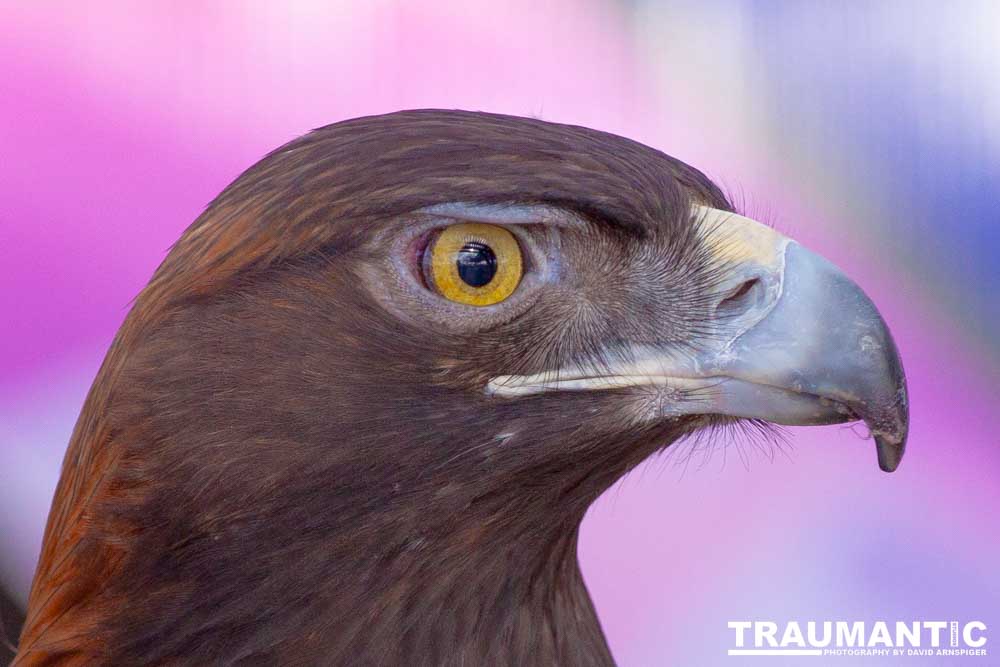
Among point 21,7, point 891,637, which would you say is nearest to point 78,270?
point 21,7

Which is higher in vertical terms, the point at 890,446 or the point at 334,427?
the point at 334,427

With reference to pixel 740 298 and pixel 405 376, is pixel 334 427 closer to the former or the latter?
pixel 405 376

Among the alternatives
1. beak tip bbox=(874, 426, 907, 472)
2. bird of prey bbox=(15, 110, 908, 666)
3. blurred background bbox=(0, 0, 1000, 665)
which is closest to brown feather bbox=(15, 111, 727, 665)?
bird of prey bbox=(15, 110, 908, 666)

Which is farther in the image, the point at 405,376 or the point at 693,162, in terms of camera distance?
the point at 693,162

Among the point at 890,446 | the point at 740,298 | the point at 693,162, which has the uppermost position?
the point at 693,162

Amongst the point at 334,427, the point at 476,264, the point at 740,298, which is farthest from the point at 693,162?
the point at 334,427

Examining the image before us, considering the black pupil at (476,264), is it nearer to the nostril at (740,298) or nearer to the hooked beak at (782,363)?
the hooked beak at (782,363)

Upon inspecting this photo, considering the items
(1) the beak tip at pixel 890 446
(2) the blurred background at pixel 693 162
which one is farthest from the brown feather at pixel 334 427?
(2) the blurred background at pixel 693 162
